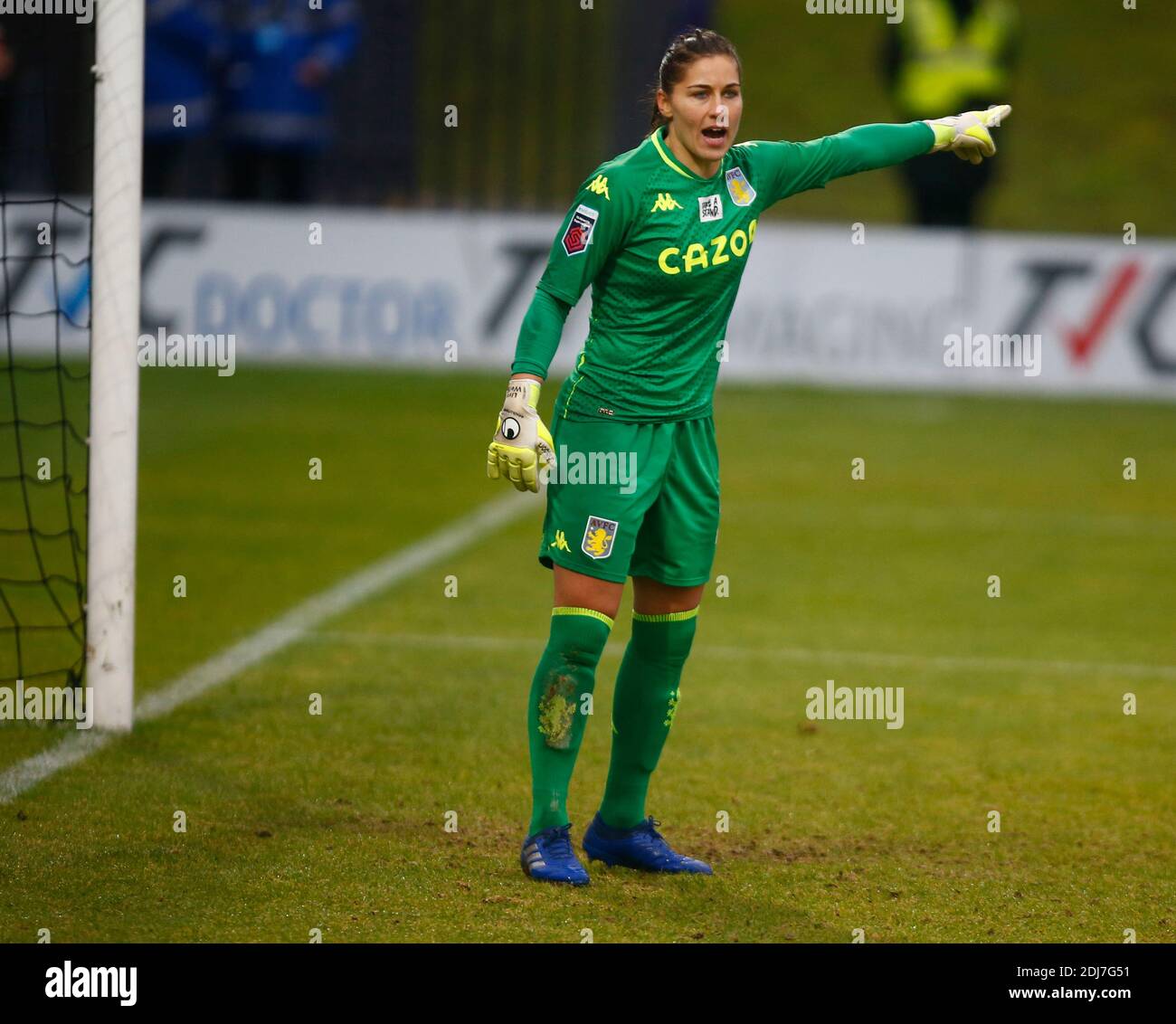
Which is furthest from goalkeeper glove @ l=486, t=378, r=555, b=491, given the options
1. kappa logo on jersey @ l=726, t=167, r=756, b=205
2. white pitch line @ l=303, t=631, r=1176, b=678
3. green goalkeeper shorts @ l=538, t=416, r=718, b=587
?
white pitch line @ l=303, t=631, r=1176, b=678

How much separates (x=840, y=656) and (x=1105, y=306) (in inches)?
337

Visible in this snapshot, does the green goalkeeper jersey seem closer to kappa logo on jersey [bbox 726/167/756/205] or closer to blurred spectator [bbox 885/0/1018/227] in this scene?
kappa logo on jersey [bbox 726/167/756/205]

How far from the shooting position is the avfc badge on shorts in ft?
14.3

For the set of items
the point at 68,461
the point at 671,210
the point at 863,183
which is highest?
the point at 863,183

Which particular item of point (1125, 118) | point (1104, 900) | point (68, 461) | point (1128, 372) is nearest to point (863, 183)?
point (1125, 118)

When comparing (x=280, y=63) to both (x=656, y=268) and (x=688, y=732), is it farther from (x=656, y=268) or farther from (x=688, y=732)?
(x=656, y=268)

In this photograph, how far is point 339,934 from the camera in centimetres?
396

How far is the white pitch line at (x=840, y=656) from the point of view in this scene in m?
7.11

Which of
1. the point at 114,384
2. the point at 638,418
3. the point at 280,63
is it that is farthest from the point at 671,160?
the point at 280,63

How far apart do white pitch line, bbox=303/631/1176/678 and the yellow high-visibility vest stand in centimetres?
949

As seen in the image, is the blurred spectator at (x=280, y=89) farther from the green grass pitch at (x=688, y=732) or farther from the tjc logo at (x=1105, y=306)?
the tjc logo at (x=1105, y=306)

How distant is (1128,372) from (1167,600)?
6.86 metres

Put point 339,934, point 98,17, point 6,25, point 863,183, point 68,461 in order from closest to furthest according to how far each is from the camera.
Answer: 1. point 339,934
2. point 98,17
3. point 68,461
4. point 6,25
5. point 863,183

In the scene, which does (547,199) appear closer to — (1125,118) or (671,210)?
(1125,118)
